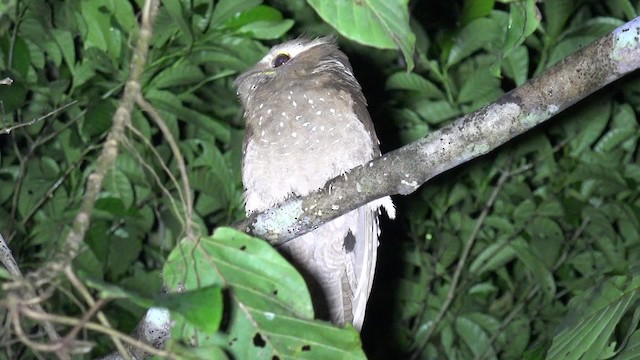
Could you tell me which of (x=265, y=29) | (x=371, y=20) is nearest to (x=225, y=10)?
(x=265, y=29)

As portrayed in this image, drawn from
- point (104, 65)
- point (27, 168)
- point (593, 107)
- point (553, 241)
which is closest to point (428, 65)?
point (593, 107)

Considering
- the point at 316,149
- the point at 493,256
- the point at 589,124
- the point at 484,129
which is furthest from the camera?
the point at 493,256

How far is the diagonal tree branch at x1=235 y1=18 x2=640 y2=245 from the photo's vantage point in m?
1.58

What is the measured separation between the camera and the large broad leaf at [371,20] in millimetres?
977

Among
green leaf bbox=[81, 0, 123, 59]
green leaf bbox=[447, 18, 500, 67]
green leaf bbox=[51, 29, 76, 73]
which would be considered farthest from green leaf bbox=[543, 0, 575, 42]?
Answer: green leaf bbox=[51, 29, 76, 73]

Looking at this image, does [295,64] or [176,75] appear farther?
[176,75]

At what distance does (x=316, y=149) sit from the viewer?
103 inches

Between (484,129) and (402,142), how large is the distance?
2.00 meters

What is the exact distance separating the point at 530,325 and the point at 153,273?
71.1 inches

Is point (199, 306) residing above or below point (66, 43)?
above

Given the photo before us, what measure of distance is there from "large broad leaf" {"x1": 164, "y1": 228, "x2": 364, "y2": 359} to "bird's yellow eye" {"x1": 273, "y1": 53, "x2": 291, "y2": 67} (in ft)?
6.19

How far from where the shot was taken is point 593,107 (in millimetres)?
3637

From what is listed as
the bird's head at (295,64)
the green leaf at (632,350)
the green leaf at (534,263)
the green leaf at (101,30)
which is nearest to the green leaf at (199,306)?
the green leaf at (632,350)

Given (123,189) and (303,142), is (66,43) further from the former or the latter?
(303,142)
